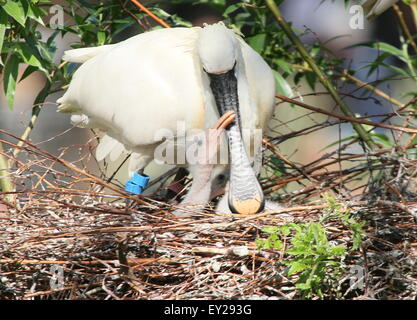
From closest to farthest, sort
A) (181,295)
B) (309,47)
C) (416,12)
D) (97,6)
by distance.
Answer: (181,295), (97,6), (416,12), (309,47)

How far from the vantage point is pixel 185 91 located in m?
2.92

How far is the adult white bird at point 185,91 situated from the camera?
9.53 ft

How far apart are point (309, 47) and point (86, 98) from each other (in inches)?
50.3

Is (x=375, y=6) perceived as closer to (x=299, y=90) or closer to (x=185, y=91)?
(x=185, y=91)

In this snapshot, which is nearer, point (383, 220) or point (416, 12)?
point (383, 220)

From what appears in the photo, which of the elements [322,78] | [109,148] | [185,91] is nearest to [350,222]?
[185,91]

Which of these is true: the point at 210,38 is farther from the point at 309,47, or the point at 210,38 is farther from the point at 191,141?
the point at 309,47

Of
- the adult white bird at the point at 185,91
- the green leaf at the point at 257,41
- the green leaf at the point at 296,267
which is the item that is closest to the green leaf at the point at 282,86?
the green leaf at the point at 257,41

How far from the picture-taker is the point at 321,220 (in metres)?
2.41

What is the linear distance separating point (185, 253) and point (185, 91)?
2.24 feet

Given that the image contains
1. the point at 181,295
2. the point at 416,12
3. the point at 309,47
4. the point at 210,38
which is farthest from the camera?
the point at 309,47

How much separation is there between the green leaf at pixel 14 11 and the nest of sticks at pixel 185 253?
54 centimetres
